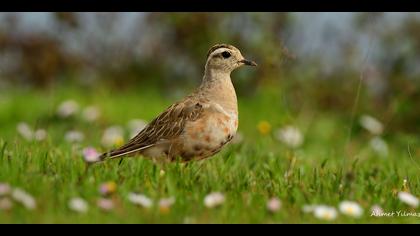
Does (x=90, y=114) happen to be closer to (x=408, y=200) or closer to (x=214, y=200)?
(x=214, y=200)

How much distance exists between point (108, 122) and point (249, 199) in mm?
6710

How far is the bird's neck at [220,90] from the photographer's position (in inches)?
296

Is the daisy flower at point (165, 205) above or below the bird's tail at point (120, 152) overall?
below

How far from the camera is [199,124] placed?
23.8 ft

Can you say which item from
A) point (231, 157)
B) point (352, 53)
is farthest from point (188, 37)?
point (231, 157)

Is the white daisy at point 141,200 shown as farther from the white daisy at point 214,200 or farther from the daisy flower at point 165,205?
the white daisy at point 214,200

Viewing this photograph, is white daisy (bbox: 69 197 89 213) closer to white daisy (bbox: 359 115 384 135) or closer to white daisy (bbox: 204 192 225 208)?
white daisy (bbox: 204 192 225 208)

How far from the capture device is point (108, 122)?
1241 cm

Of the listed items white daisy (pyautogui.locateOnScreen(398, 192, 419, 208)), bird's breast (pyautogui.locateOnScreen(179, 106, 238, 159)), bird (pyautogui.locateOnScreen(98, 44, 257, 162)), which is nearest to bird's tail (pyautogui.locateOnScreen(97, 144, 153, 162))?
bird (pyautogui.locateOnScreen(98, 44, 257, 162))

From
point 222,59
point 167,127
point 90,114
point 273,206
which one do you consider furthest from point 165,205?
point 90,114

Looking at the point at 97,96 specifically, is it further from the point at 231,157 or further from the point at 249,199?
the point at 249,199

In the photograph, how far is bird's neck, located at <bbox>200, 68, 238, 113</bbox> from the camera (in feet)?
24.7

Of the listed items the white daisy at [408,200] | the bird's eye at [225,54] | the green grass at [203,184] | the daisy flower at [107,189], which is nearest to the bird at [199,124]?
→ the bird's eye at [225,54]

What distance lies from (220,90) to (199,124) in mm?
530
